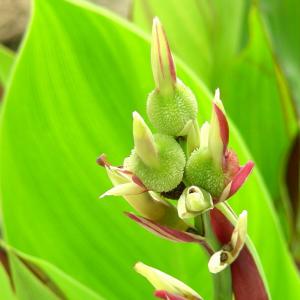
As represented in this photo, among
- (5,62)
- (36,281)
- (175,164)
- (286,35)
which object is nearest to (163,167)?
(175,164)

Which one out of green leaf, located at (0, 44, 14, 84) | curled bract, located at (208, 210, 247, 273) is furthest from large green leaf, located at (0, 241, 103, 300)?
green leaf, located at (0, 44, 14, 84)

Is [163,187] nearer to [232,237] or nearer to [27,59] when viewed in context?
[232,237]

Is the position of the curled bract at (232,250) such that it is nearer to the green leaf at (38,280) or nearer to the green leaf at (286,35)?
the green leaf at (38,280)

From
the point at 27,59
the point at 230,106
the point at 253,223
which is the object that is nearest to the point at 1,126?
the point at 27,59

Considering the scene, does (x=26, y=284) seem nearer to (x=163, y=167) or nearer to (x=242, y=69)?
(x=163, y=167)

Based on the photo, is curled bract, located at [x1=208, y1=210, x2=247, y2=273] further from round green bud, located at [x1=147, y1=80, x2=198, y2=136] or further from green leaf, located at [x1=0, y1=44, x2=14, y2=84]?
green leaf, located at [x1=0, y1=44, x2=14, y2=84]
